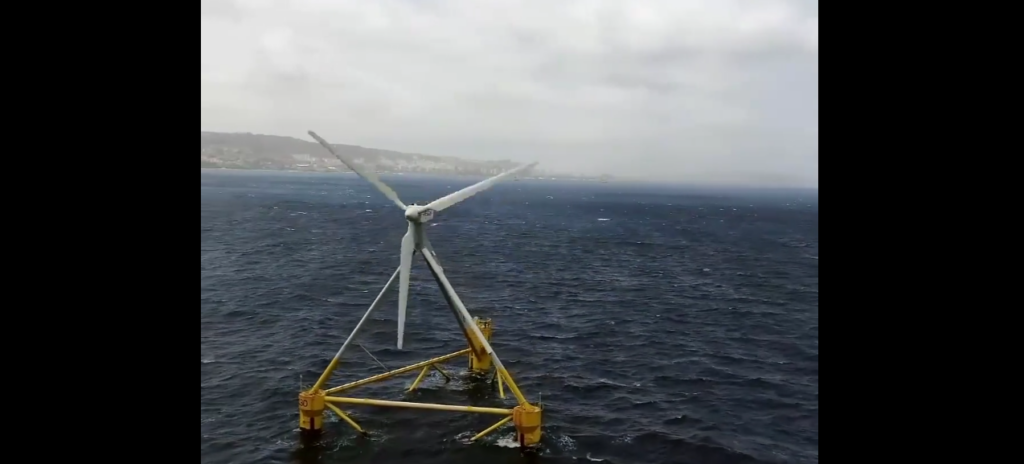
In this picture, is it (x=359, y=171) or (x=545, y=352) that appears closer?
(x=359, y=171)

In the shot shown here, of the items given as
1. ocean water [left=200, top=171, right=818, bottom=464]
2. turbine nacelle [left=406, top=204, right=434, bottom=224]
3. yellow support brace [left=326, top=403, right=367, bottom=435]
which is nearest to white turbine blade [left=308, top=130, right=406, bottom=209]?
turbine nacelle [left=406, top=204, right=434, bottom=224]

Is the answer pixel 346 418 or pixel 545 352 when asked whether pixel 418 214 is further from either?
pixel 545 352

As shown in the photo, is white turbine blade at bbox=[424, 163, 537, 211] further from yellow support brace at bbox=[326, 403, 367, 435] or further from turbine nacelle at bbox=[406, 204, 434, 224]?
yellow support brace at bbox=[326, 403, 367, 435]

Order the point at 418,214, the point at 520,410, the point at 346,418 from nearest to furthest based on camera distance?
the point at 418,214 < the point at 520,410 < the point at 346,418

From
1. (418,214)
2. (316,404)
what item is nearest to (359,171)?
(418,214)

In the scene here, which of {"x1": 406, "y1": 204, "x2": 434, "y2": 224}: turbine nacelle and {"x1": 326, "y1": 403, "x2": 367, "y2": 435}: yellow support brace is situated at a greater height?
{"x1": 406, "y1": 204, "x2": 434, "y2": 224}: turbine nacelle

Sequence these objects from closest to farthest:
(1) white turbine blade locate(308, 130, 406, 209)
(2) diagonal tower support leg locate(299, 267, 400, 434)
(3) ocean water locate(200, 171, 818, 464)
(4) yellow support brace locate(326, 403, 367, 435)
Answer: (1) white turbine blade locate(308, 130, 406, 209), (2) diagonal tower support leg locate(299, 267, 400, 434), (4) yellow support brace locate(326, 403, 367, 435), (3) ocean water locate(200, 171, 818, 464)
